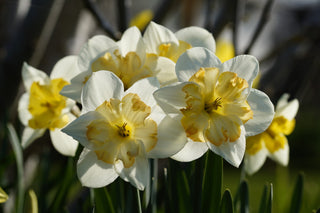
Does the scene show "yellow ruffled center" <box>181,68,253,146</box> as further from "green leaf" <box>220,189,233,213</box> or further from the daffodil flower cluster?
"green leaf" <box>220,189,233,213</box>

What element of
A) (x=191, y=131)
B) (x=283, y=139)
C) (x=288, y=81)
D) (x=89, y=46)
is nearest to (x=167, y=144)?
(x=191, y=131)

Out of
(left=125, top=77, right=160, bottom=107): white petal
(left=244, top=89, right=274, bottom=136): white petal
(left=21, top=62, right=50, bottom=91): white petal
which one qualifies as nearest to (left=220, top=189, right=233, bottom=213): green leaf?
(left=244, top=89, right=274, bottom=136): white petal

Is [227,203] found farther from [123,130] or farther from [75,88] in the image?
[75,88]

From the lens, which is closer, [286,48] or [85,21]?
[286,48]

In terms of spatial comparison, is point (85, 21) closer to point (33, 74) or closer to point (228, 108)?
point (33, 74)

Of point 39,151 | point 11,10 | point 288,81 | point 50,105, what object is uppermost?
point 50,105

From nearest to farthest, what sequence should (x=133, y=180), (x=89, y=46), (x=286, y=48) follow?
(x=133, y=180), (x=89, y=46), (x=286, y=48)

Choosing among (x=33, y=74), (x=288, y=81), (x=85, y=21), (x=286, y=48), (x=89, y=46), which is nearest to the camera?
(x=89, y=46)
